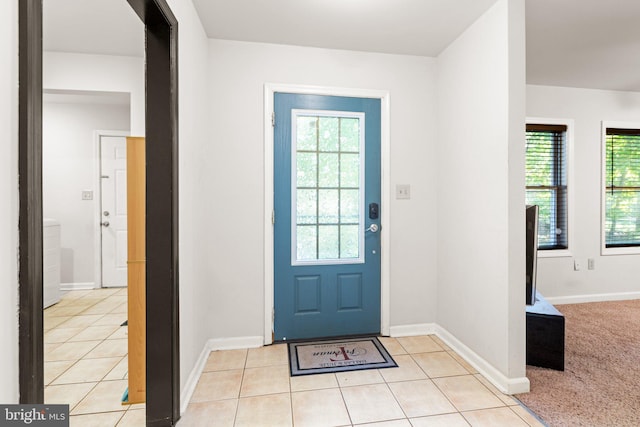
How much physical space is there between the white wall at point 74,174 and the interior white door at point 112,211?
0.32ft

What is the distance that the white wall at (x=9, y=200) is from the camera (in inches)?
26.5

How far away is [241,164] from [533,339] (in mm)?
2465

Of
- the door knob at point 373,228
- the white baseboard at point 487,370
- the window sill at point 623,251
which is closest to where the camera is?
the white baseboard at point 487,370

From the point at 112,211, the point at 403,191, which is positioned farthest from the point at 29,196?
the point at 112,211

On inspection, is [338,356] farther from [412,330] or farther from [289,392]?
[412,330]

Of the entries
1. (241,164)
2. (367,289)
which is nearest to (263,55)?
(241,164)

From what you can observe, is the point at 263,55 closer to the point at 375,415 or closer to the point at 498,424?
the point at 375,415

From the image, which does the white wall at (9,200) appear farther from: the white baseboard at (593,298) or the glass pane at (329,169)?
the white baseboard at (593,298)

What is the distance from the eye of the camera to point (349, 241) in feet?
8.86

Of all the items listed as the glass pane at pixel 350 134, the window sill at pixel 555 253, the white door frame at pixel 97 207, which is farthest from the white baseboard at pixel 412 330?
the white door frame at pixel 97 207

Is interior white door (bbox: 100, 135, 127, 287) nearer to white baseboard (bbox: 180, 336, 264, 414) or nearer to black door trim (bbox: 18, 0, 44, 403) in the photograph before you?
white baseboard (bbox: 180, 336, 264, 414)

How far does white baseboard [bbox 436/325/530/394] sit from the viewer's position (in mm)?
1917

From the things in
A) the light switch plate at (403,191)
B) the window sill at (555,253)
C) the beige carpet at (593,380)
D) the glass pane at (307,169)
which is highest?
the glass pane at (307,169)

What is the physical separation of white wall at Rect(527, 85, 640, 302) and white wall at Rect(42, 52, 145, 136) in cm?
406
